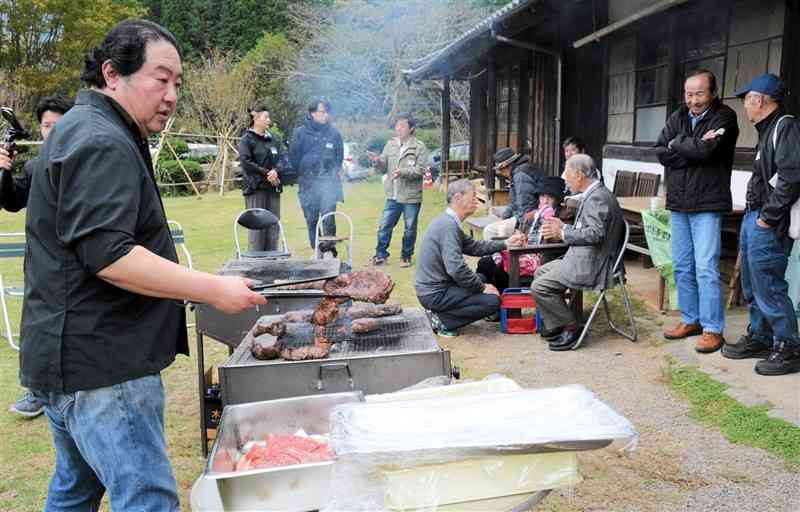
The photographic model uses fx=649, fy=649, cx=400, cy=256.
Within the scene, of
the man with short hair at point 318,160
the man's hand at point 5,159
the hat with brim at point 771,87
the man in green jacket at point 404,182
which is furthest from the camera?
the man in green jacket at point 404,182

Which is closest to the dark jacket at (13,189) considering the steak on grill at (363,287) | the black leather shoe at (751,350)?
the steak on grill at (363,287)

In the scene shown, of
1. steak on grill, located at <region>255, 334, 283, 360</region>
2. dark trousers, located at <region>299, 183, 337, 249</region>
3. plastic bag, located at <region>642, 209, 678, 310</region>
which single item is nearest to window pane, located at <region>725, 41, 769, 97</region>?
plastic bag, located at <region>642, 209, 678, 310</region>

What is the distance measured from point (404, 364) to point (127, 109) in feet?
5.55

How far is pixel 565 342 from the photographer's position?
5.36 meters

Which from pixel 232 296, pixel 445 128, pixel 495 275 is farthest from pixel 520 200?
pixel 445 128

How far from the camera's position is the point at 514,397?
2.15 meters

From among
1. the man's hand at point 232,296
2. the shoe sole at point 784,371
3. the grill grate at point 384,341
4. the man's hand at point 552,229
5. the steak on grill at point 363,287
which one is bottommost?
the shoe sole at point 784,371

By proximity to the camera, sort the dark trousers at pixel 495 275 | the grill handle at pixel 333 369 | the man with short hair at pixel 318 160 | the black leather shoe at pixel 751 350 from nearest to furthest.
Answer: the grill handle at pixel 333 369, the black leather shoe at pixel 751 350, the dark trousers at pixel 495 275, the man with short hair at pixel 318 160

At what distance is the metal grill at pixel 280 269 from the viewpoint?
409cm

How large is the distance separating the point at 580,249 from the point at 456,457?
12.2 feet

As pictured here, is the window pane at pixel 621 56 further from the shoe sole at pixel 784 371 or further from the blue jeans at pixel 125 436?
the blue jeans at pixel 125 436

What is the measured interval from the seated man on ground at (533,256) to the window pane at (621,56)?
9.30 feet

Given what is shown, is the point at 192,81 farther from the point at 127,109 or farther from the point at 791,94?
the point at 127,109

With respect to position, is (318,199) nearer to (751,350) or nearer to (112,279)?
(751,350)
